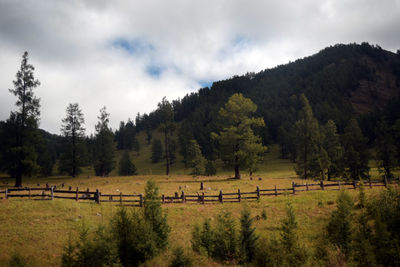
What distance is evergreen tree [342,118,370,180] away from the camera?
47906mm

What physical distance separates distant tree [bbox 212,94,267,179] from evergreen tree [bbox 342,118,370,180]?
1796 cm

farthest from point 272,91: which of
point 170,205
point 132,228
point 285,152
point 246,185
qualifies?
point 132,228

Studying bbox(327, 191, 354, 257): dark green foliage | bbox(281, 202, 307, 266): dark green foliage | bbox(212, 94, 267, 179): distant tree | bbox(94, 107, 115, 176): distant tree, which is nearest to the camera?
bbox(281, 202, 307, 266): dark green foliage

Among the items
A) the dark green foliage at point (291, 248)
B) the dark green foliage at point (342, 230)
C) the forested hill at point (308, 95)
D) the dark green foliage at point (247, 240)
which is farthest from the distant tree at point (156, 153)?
the dark green foliage at point (291, 248)

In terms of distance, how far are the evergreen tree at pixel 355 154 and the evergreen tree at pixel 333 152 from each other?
1.17 metres

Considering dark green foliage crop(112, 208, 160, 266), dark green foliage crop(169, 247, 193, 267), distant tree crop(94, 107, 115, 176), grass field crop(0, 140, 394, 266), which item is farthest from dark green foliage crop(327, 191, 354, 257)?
distant tree crop(94, 107, 115, 176)

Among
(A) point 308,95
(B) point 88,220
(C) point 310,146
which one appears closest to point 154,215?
(B) point 88,220

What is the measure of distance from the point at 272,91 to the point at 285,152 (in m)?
76.9

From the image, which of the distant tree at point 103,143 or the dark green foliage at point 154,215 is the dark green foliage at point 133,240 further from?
the distant tree at point 103,143

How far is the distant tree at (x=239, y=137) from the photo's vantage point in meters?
44.7

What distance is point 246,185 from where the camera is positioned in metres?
38.8

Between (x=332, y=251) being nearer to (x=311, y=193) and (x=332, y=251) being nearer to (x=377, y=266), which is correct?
(x=377, y=266)

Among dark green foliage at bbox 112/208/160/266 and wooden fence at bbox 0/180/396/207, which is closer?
dark green foliage at bbox 112/208/160/266

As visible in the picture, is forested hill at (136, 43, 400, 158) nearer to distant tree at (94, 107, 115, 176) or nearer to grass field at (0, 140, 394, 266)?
distant tree at (94, 107, 115, 176)
